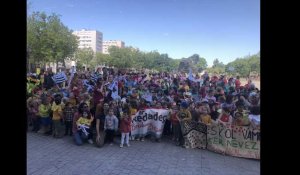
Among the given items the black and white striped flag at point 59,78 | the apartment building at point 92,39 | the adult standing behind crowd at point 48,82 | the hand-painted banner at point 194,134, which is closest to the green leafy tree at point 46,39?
the adult standing behind crowd at point 48,82

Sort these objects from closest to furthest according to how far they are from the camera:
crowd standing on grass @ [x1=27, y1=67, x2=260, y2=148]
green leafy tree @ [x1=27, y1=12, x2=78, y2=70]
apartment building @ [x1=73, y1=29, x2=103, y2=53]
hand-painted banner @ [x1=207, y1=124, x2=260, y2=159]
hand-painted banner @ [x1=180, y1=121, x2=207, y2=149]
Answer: hand-painted banner @ [x1=207, y1=124, x2=260, y2=159], hand-painted banner @ [x1=180, y1=121, x2=207, y2=149], crowd standing on grass @ [x1=27, y1=67, x2=260, y2=148], green leafy tree @ [x1=27, y1=12, x2=78, y2=70], apartment building @ [x1=73, y1=29, x2=103, y2=53]

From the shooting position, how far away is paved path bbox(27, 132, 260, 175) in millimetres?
7535

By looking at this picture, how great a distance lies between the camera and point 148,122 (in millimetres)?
10664

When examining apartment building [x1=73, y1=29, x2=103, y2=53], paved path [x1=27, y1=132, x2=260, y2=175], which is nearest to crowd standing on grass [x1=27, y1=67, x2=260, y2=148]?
paved path [x1=27, y1=132, x2=260, y2=175]

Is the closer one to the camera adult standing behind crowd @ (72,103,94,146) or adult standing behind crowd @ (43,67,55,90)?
adult standing behind crowd @ (72,103,94,146)

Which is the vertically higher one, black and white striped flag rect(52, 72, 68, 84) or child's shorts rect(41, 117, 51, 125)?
black and white striped flag rect(52, 72, 68, 84)

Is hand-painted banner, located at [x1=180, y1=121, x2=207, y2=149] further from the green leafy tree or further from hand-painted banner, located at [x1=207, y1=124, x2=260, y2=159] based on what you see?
the green leafy tree

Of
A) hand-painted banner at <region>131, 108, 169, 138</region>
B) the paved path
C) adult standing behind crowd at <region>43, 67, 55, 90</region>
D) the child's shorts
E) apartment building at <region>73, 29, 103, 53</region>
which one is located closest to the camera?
the paved path

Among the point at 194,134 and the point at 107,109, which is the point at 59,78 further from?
the point at 194,134

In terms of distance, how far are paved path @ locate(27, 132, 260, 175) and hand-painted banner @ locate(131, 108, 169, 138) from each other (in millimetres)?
496

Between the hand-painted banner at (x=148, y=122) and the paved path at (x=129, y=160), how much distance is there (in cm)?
50

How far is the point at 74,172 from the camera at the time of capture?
738 centimetres

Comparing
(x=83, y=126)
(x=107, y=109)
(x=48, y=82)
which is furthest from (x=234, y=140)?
(x=48, y=82)
